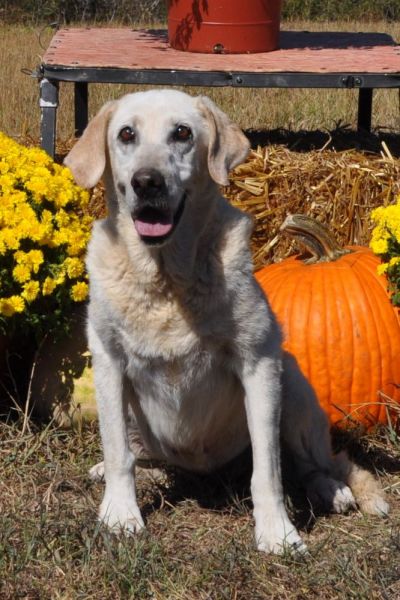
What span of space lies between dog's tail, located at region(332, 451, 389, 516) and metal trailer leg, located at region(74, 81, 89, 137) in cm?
262

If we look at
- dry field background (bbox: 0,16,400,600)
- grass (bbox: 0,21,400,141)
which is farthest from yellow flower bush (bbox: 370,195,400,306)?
grass (bbox: 0,21,400,141)

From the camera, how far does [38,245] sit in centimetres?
365

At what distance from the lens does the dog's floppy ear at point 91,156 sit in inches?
117

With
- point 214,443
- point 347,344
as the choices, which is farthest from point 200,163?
point 347,344

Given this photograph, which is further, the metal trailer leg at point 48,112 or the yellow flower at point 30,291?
the metal trailer leg at point 48,112

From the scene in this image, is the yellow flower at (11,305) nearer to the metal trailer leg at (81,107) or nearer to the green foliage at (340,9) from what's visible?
the metal trailer leg at (81,107)

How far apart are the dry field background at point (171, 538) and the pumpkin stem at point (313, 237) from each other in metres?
0.77

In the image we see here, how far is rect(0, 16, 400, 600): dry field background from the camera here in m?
2.68

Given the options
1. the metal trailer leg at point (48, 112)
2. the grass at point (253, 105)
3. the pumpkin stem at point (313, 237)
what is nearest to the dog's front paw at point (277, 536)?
the pumpkin stem at point (313, 237)

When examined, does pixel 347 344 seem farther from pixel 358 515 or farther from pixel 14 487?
pixel 14 487

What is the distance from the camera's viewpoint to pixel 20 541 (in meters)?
2.92

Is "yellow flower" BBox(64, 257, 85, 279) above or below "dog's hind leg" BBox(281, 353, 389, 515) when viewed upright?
above

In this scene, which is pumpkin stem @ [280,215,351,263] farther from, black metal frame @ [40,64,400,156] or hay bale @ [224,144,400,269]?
black metal frame @ [40,64,400,156]

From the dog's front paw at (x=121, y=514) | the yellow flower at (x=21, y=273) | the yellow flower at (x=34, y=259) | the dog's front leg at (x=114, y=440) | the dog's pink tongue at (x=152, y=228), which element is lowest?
the dog's front paw at (x=121, y=514)
